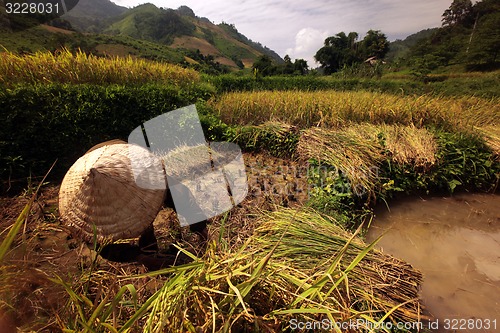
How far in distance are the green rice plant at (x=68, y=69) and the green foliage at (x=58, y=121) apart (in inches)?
19.1

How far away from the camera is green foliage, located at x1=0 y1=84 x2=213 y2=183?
305 cm

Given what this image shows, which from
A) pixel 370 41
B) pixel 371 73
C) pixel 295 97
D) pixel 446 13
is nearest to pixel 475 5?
pixel 446 13

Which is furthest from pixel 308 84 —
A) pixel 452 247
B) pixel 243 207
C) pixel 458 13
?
pixel 458 13

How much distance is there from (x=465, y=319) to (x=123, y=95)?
5538 millimetres

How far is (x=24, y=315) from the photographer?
733 mm

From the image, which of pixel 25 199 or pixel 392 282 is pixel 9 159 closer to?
pixel 25 199

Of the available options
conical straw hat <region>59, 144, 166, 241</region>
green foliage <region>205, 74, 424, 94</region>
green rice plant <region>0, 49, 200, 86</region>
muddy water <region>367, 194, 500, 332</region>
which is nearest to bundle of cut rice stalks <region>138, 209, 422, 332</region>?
conical straw hat <region>59, 144, 166, 241</region>

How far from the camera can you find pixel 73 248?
2141 mm

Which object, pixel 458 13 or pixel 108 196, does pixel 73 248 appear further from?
pixel 458 13

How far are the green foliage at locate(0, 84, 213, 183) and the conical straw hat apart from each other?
101 inches

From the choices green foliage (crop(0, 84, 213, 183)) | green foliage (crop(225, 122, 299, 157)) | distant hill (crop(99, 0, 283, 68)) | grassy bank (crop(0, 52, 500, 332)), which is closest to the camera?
grassy bank (crop(0, 52, 500, 332))

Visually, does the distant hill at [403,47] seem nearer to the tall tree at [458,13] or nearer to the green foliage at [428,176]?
the tall tree at [458,13]

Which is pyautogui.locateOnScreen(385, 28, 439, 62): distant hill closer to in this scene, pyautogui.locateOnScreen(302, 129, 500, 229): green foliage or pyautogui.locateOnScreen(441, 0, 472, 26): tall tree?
pyautogui.locateOnScreen(441, 0, 472, 26): tall tree

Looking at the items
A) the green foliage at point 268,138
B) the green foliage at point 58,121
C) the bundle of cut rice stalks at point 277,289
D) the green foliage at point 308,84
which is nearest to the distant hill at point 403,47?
the green foliage at point 308,84
